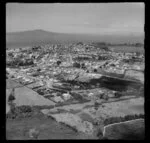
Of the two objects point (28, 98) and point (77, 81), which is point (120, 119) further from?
point (28, 98)

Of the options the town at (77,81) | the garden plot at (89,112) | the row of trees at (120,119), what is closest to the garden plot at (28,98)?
the town at (77,81)

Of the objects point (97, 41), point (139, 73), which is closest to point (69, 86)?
point (97, 41)

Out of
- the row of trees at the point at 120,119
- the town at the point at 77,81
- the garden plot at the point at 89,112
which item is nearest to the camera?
the row of trees at the point at 120,119

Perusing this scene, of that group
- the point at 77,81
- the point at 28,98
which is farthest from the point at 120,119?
the point at 28,98

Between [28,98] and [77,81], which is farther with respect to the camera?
[77,81]

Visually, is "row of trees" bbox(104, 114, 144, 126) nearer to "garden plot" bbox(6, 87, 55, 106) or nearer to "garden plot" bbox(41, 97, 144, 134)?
"garden plot" bbox(41, 97, 144, 134)

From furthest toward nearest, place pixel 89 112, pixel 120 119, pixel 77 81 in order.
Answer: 1. pixel 77 81
2. pixel 89 112
3. pixel 120 119

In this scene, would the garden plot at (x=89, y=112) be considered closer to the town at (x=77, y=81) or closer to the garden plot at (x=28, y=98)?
the town at (x=77, y=81)

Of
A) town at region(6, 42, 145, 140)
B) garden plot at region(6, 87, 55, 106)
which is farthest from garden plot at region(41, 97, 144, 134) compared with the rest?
garden plot at region(6, 87, 55, 106)

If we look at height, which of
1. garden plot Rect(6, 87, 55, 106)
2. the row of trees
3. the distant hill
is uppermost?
the distant hill

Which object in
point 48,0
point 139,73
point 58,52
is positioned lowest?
point 139,73
